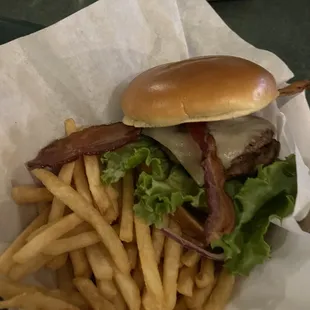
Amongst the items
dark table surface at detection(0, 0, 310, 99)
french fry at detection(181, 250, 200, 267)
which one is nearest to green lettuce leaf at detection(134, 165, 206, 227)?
french fry at detection(181, 250, 200, 267)

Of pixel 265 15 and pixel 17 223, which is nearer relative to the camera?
pixel 17 223

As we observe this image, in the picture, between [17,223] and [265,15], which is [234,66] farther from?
[265,15]

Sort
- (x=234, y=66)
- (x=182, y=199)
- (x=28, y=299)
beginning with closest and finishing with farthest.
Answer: (x=28, y=299), (x=182, y=199), (x=234, y=66)

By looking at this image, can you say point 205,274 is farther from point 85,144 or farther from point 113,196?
point 85,144

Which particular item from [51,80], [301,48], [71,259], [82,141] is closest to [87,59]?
[51,80]

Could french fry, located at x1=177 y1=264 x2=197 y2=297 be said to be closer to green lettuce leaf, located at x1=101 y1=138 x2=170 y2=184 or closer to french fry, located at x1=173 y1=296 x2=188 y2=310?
french fry, located at x1=173 y1=296 x2=188 y2=310

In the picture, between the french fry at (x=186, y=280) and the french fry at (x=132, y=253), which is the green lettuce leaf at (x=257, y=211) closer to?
the french fry at (x=186, y=280)

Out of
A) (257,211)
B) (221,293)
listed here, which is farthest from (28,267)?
(257,211)

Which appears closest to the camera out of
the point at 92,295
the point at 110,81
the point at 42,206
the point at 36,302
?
the point at 36,302
